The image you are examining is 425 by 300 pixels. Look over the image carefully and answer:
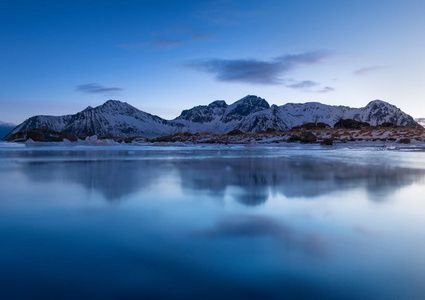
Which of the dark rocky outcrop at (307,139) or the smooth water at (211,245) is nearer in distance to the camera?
the smooth water at (211,245)

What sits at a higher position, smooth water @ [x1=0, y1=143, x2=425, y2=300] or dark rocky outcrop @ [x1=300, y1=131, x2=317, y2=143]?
dark rocky outcrop @ [x1=300, y1=131, x2=317, y2=143]

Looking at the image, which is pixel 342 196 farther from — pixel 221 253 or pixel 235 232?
pixel 221 253

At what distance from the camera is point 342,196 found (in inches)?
243

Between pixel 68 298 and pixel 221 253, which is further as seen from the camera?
pixel 221 253

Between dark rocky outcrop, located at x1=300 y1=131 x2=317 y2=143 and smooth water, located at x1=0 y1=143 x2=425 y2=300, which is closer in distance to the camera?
smooth water, located at x1=0 y1=143 x2=425 y2=300

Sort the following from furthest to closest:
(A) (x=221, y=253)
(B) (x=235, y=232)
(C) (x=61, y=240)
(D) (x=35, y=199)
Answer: (D) (x=35, y=199) → (B) (x=235, y=232) → (C) (x=61, y=240) → (A) (x=221, y=253)

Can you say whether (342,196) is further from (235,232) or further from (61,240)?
(61,240)

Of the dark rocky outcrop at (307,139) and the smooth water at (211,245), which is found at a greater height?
the dark rocky outcrop at (307,139)

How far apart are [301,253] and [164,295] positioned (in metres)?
1.50

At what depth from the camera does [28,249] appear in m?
3.25

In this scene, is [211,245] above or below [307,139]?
below

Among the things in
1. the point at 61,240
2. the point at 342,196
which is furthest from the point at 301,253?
the point at 342,196

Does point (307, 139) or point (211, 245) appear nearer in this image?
point (211, 245)

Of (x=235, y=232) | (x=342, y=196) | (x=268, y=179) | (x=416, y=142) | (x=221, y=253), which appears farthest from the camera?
(x=416, y=142)
